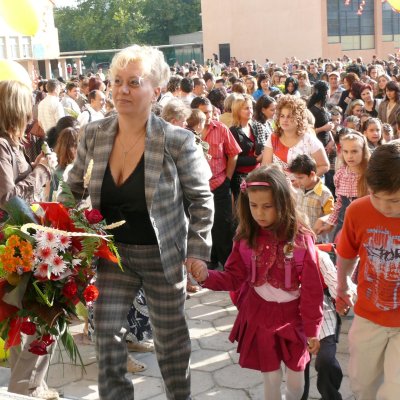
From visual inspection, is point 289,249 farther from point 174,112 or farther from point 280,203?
point 174,112

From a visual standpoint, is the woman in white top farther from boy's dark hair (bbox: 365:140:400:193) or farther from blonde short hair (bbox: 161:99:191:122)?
boy's dark hair (bbox: 365:140:400:193)

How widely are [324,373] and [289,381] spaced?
8.1 inches

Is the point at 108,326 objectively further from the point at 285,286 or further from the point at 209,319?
the point at 209,319

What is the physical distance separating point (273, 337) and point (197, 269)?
1.90ft

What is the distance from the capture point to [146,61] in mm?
3453

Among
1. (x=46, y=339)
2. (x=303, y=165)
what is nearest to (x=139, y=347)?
(x=303, y=165)

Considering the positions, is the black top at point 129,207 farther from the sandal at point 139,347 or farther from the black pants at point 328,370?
the sandal at point 139,347

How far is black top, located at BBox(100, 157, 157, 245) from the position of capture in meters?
3.35

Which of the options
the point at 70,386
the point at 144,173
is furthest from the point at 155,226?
the point at 70,386

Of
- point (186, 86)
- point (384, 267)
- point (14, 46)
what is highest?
point (14, 46)

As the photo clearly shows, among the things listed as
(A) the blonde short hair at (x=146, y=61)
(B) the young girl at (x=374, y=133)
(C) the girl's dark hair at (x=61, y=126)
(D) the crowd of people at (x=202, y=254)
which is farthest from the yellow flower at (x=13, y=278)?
(B) the young girl at (x=374, y=133)

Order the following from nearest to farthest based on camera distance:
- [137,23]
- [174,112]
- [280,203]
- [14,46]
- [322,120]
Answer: [280,203] < [174,112] < [322,120] < [14,46] < [137,23]

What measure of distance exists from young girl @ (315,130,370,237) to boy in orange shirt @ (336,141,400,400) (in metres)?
1.65

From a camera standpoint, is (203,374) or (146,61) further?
(203,374)
